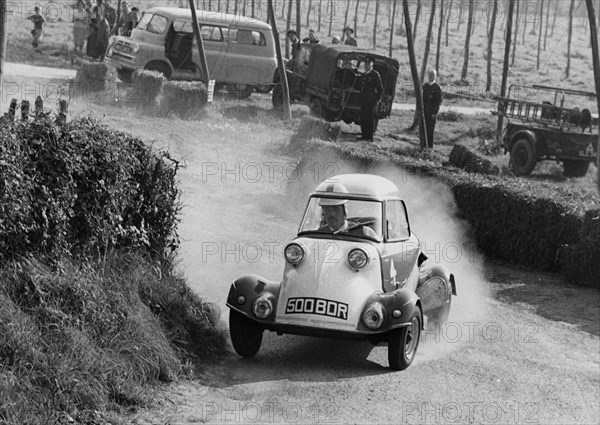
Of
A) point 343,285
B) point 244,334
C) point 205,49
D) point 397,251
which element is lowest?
point 244,334

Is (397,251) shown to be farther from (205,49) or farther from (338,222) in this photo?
Result: (205,49)

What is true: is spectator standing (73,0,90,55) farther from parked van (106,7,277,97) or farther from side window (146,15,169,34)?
side window (146,15,169,34)

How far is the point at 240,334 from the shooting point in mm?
10344

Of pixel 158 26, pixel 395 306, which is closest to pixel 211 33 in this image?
pixel 158 26

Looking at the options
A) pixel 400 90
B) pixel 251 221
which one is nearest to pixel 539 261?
pixel 251 221

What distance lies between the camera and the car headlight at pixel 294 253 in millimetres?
10438

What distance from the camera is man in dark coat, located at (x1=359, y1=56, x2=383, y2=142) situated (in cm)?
2845

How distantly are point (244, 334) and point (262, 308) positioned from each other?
400mm

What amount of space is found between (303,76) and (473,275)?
62.4 ft

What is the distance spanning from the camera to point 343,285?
1027cm

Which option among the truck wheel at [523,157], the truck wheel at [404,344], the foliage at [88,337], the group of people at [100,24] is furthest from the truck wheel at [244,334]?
the group of people at [100,24]

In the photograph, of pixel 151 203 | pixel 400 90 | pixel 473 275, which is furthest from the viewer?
pixel 400 90

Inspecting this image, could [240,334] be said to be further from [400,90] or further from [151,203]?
[400,90]

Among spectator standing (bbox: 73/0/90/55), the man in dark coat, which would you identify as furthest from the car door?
spectator standing (bbox: 73/0/90/55)
